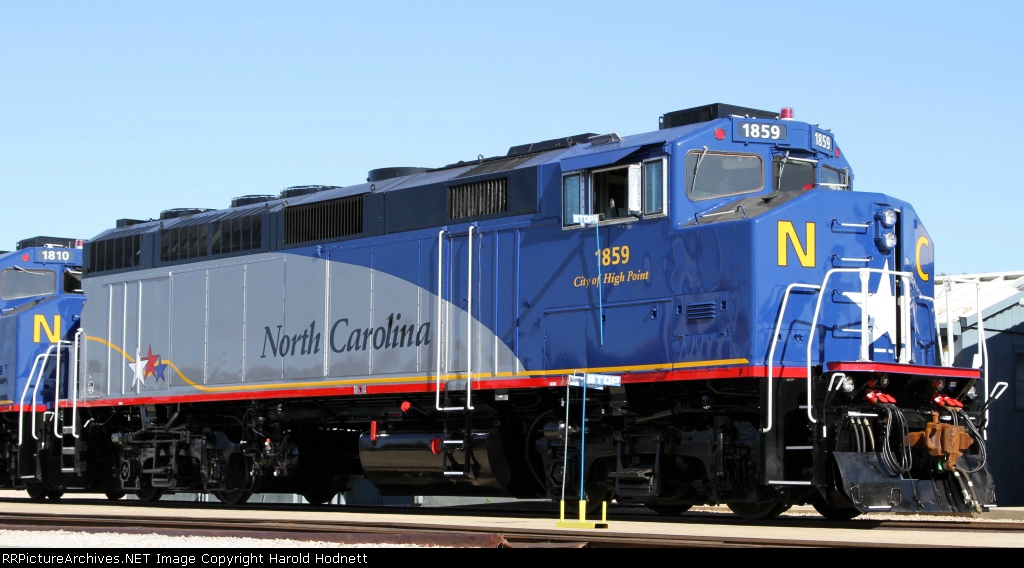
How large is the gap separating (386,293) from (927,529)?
7353 millimetres

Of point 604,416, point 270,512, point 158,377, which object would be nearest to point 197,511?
point 270,512

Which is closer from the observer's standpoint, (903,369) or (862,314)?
(903,369)

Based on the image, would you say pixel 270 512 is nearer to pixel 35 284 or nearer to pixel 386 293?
pixel 386 293

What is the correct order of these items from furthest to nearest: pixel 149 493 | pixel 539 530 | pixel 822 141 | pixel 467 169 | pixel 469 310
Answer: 1. pixel 149 493
2. pixel 467 169
3. pixel 469 310
4. pixel 822 141
5. pixel 539 530

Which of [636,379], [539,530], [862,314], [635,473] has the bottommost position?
[539,530]

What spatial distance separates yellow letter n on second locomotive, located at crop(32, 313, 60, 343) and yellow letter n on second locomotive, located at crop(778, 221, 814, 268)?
45.9ft

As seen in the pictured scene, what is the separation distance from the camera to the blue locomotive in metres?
13.0

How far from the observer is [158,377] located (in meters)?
19.8

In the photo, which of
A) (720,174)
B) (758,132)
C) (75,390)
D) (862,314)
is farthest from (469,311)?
(75,390)

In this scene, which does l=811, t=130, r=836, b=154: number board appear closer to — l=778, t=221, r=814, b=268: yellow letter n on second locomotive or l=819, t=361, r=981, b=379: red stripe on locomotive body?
l=778, t=221, r=814, b=268: yellow letter n on second locomotive

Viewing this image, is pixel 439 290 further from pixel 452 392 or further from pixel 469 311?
pixel 452 392

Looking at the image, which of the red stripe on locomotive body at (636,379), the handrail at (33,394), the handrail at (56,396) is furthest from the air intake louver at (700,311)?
the handrail at (33,394)

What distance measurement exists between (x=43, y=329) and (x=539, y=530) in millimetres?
13438

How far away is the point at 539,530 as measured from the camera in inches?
466
